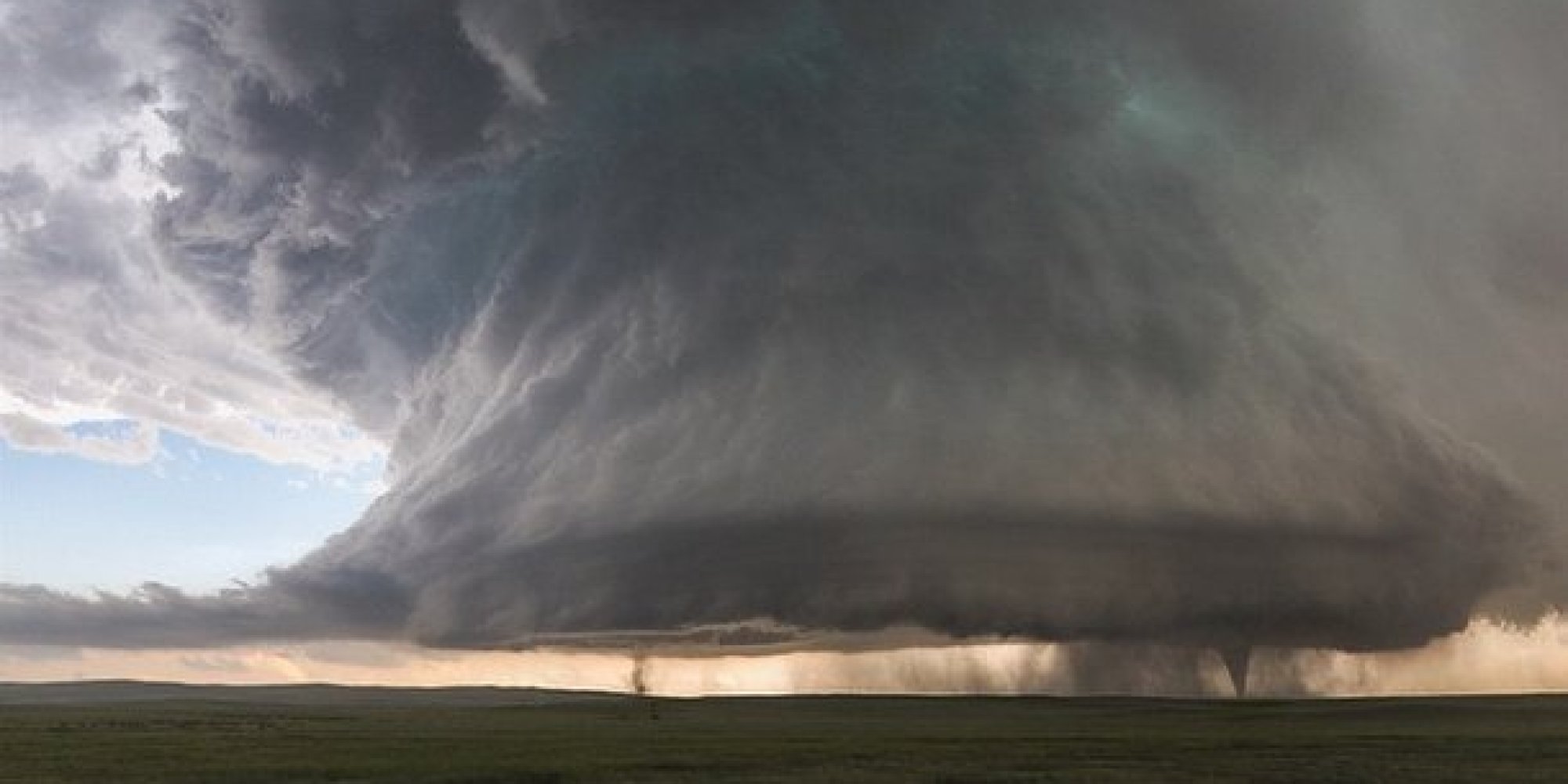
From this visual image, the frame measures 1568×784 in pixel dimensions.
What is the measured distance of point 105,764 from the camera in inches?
3123

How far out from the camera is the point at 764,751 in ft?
316

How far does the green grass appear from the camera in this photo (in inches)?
2862

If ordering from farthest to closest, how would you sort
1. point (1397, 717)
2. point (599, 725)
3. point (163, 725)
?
point (1397, 717) < point (599, 725) < point (163, 725)

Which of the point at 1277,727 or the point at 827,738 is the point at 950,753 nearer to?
the point at 827,738

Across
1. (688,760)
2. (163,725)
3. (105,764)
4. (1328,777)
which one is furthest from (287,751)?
(1328,777)

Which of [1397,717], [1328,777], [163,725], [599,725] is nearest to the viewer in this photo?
[1328,777]

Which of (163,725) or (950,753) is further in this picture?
(163,725)

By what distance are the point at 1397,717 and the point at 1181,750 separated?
9982 centimetres

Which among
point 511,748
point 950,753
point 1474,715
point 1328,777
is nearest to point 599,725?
point 511,748

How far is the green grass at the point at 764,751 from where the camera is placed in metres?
72.7

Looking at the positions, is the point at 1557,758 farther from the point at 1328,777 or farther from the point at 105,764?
the point at 105,764

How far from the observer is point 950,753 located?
303ft

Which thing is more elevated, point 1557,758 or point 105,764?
point 1557,758

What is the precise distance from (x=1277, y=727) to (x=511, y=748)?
89.1 m
